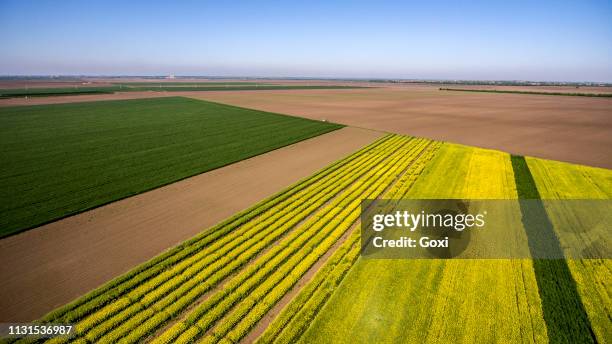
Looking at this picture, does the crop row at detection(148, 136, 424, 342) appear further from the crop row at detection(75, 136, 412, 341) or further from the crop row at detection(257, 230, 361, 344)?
the crop row at detection(257, 230, 361, 344)

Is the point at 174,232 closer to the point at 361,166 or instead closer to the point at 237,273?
the point at 237,273

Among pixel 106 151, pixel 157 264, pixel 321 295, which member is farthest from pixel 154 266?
pixel 106 151

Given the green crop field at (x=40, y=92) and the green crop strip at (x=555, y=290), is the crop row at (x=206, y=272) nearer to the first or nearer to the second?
the green crop strip at (x=555, y=290)

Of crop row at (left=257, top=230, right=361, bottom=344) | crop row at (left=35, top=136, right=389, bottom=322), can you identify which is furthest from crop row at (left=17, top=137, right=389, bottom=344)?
crop row at (left=257, top=230, right=361, bottom=344)

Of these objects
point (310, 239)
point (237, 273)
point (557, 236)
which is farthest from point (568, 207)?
point (237, 273)

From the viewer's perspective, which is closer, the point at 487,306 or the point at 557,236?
the point at 487,306

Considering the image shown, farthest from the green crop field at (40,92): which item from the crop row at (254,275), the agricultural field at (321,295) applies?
the crop row at (254,275)

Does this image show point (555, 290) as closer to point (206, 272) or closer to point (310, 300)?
point (310, 300)

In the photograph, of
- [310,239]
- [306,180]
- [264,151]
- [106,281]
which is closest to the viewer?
[106,281]
